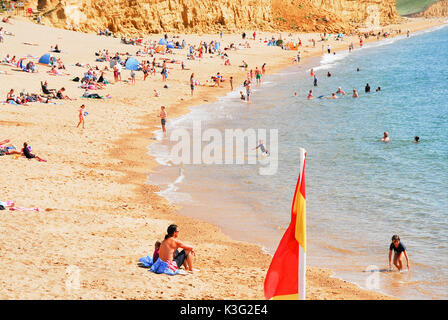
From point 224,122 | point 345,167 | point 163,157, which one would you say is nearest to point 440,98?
point 224,122

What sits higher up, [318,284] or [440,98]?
[440,98]

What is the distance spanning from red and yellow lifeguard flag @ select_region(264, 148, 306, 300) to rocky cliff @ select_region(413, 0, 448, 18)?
19180cm

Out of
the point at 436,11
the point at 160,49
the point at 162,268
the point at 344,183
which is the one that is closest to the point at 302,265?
the point at 162,268

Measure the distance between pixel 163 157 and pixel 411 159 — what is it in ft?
32.4

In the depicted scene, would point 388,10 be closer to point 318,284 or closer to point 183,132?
point 183,132

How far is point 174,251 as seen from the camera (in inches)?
409

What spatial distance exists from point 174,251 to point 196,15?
188 feet

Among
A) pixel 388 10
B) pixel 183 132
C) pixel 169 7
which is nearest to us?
pixel 183 132

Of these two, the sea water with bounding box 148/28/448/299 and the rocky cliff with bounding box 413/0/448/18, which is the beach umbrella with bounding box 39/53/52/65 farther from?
the rocky cliff with bounding box 413/0/448/18

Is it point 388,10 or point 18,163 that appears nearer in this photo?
point 18,163

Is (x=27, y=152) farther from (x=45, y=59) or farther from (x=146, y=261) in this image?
(x=45, y=59)

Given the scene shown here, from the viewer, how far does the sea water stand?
12.5 meters

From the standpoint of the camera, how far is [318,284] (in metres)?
10.6

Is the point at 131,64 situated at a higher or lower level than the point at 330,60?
lower
